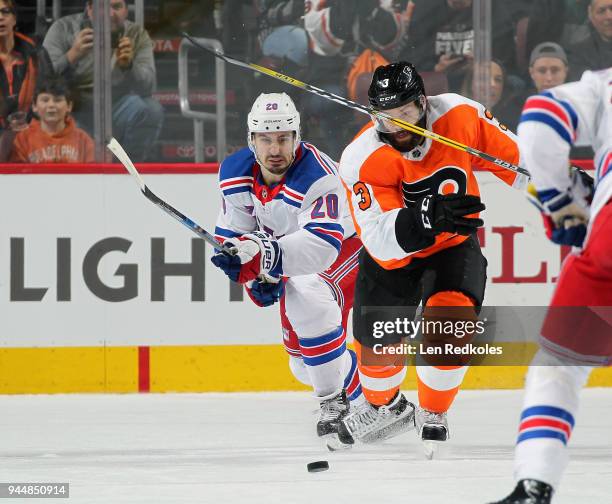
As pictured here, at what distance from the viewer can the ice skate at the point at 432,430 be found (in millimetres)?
3779

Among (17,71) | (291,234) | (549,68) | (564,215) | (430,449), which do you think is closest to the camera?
(564,215)

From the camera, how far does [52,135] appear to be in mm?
5336

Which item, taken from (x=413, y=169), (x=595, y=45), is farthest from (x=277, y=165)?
(x=595, y=45)

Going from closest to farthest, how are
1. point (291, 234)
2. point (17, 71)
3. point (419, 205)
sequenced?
point (419, 205) < point (291, 234) < point (17, 71)

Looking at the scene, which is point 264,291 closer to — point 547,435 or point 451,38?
point 547,435

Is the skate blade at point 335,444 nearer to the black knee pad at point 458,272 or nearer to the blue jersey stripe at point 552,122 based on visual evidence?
the black knee pad at point 458,272

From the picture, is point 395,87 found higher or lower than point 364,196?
higher

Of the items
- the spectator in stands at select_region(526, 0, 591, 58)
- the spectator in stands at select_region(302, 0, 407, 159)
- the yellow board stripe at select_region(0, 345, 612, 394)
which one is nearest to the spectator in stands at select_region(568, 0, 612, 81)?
the spectator in stands at select_region(526, 0, 591, 58)

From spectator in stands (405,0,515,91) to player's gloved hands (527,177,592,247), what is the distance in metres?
2.98

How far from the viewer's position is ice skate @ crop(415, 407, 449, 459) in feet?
A: 12.4

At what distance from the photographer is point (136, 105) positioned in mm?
5371

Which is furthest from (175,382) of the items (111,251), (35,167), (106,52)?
(106,52)

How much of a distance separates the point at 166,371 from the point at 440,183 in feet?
6.09

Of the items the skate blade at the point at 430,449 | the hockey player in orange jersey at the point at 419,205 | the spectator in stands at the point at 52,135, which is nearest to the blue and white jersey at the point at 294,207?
the hockey player in orange jersey at the point at 419,205
